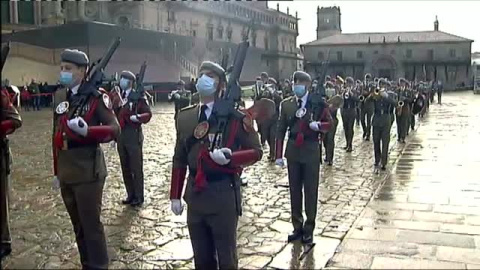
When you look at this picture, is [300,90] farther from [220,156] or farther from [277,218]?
[220,156]

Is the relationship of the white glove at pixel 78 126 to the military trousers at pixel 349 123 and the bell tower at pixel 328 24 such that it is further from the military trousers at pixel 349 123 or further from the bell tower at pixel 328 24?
the bell tower at pixel 328 24

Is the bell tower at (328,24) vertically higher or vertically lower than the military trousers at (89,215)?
higher

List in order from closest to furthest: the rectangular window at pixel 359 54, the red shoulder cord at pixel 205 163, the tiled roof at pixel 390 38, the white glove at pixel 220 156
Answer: the white glove at pixel 220 156 < the red shoulder cord at pixel 205 163 < the tiled roof at pixel 390 38 < the rectangular window at pixel 359 54

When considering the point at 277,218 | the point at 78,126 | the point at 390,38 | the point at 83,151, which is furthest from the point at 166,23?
the point at 390,38

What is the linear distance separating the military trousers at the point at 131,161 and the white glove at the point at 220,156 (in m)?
4.48

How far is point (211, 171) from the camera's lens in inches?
166

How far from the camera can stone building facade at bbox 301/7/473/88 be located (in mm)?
90062

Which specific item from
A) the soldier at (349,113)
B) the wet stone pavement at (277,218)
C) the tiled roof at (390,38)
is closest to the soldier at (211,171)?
the wet stone pavement at (277,218)

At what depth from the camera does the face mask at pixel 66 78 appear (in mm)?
5000

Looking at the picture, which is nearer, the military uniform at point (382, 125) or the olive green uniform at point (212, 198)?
the olive green uniform at point (212, 198)

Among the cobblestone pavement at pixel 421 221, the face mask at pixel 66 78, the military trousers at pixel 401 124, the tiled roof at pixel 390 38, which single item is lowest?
the cobblestone pavement at pixel 421 221

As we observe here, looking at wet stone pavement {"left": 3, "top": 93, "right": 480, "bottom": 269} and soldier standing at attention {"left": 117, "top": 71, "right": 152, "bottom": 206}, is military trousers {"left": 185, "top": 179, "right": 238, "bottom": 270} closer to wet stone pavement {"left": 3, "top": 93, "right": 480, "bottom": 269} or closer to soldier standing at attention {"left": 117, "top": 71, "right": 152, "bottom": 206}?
wet stone pavement {"left": 3, "top": 93, "right": 480, "bottom": 269}

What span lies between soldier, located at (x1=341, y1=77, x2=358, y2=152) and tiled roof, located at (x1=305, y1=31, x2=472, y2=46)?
81040 millimetres

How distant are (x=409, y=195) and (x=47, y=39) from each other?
29.0 m
